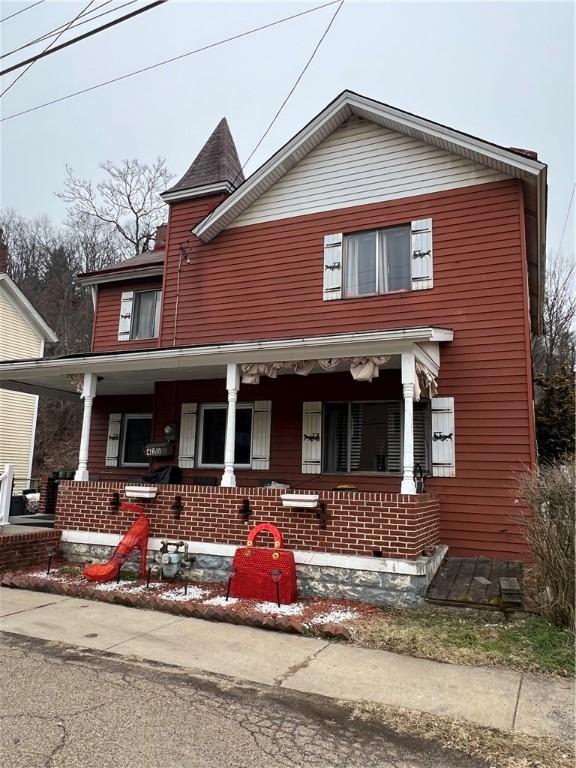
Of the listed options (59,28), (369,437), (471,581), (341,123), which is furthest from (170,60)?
(471,581)

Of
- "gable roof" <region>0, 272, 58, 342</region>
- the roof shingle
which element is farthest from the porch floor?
"gable roof" <region>0, 272, 58, 342</region>

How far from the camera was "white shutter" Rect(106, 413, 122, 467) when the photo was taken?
1180cm

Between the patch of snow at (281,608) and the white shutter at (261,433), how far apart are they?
11.7 ft

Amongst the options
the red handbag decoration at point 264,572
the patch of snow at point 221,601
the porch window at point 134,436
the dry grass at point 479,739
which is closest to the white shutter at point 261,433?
the red handbag decoration at point 264,572

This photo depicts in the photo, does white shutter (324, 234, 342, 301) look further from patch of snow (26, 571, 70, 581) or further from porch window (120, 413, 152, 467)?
patch of snow (26, 571, 70, 581)

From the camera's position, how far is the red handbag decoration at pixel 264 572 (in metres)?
6.27

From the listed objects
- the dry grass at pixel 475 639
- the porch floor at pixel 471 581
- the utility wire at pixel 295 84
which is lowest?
the dry grass at pixel 475 639

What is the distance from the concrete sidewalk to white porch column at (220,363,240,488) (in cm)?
213

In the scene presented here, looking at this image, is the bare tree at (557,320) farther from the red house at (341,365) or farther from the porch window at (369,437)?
the porch window at (369,437)

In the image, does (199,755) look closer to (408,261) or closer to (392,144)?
(408,261)

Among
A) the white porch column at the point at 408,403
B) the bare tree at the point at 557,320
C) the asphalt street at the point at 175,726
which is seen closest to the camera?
Answer: the asphalt street at the point at 175,726

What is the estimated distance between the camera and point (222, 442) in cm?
1034

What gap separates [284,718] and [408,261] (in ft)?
24.7

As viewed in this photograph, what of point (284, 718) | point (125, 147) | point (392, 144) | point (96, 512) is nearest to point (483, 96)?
point (392, 144)
